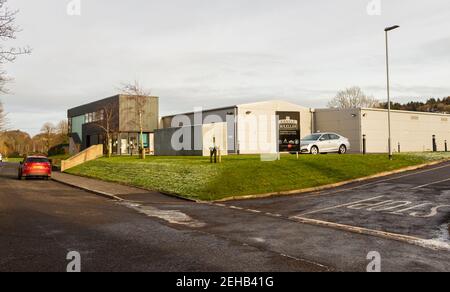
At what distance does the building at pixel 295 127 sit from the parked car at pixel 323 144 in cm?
1073

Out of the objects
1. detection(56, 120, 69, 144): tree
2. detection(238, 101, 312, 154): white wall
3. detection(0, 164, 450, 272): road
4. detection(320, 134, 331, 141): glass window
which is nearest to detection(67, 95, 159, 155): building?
detection(238, 101, 312, 154): white wall

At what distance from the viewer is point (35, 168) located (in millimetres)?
25016

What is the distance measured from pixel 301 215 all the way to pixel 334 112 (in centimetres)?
3338

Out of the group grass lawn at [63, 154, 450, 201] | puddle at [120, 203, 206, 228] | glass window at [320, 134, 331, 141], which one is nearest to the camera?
puddle at [120, 203, 206, 228]

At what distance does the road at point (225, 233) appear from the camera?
6.18 metres

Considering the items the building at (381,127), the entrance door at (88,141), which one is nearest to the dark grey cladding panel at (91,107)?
the entrance door at (88,141)

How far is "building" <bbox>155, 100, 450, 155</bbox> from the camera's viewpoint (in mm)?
39625

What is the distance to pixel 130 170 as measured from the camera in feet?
82.8

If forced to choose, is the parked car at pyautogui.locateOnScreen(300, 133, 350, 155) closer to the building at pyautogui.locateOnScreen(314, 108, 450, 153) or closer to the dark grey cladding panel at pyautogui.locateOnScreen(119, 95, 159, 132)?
the building at pyautogui.locateOnScreen(314, 108, 450, 153)

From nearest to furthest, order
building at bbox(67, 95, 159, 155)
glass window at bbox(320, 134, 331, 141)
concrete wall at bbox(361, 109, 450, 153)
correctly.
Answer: glass window at bbox(320, 134, 331, 141) → concrete wall at bbox(361, 109, 450, 153) → building at bbox(67, 95, 159, 155)

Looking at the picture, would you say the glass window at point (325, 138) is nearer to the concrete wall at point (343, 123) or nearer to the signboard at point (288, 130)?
the concrete wall at point (343, 123)

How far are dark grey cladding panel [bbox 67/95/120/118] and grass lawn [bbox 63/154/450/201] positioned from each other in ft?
104
